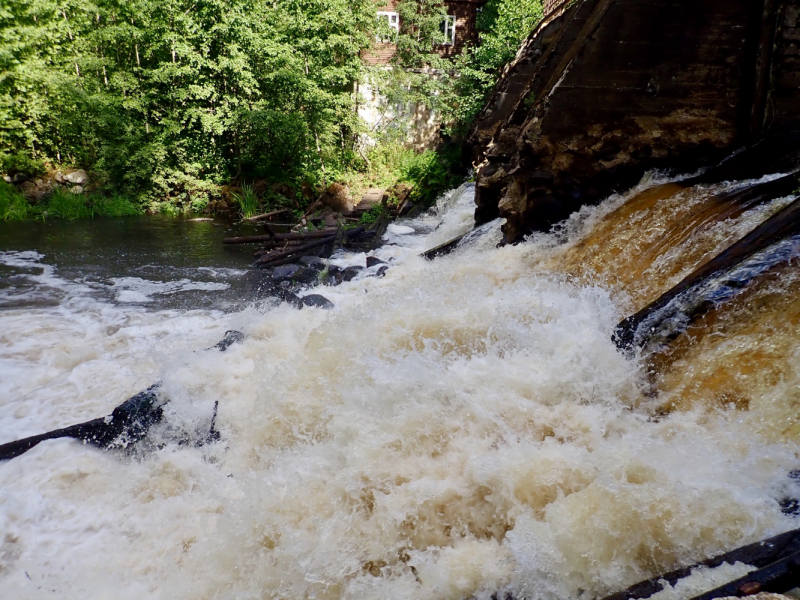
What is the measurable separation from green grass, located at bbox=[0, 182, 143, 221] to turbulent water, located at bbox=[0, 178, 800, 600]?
1050 centimetres

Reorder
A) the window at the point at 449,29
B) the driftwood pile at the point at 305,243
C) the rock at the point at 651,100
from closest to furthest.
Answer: the rock at the point at 651,100 → the driftwood pile at the point at 305,243 → the window at the point at 449,29

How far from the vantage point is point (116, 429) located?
11.0ft

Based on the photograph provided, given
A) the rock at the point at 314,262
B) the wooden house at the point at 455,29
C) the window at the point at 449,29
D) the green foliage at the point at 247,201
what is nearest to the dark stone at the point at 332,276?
the rock at the point at 314,262

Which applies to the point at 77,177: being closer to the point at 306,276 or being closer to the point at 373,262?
the point at 306,276

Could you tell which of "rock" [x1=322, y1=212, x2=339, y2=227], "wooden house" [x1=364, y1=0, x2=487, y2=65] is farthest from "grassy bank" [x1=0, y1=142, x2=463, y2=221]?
"wooden house" [x1=364, y1=0, x2=487, y2=65]

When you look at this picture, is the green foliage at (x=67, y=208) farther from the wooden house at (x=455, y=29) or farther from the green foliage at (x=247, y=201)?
the wooden house at (x=455, y=29)

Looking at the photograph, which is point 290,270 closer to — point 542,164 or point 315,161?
point 542,164

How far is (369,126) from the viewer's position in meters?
17.6

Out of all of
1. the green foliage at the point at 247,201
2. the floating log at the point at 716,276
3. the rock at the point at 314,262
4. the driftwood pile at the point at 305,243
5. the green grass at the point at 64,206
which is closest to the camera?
the floating log at the point at 716,276

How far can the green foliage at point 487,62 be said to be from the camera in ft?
46.8

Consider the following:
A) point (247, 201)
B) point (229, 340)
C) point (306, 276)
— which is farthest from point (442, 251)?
point (247, 201)

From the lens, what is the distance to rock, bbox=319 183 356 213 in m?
13.9

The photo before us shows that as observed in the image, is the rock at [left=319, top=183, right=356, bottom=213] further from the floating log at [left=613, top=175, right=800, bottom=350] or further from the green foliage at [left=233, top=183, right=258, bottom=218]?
the floating log at [left=613, top=175, right=800, bottom=350]

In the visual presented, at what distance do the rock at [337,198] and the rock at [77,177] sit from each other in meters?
7.68
